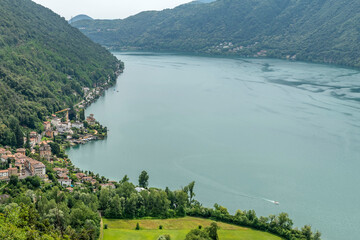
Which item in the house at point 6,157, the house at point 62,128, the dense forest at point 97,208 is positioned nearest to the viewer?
the dense forest at point 97,208

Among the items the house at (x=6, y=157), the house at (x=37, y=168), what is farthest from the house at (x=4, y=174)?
the house at (x=6, y=157)

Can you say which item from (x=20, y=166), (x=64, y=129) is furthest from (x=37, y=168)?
(x=64, y=129)

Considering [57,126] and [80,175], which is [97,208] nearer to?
[80,175]

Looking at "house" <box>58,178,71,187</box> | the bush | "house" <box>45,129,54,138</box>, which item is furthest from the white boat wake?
"house" <box>45,129,54,138</box>

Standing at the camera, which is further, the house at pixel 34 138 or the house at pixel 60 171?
the house at pixel 34 138

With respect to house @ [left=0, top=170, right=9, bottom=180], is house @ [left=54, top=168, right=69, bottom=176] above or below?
below

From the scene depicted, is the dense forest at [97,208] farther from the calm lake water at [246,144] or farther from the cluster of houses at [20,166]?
the calm lake water at [246,144]

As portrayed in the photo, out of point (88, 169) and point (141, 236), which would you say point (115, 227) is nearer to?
point (141, 236)

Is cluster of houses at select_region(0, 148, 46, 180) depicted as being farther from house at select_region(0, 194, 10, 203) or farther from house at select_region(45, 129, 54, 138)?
house at select_region(45, 129, 54, 138)
